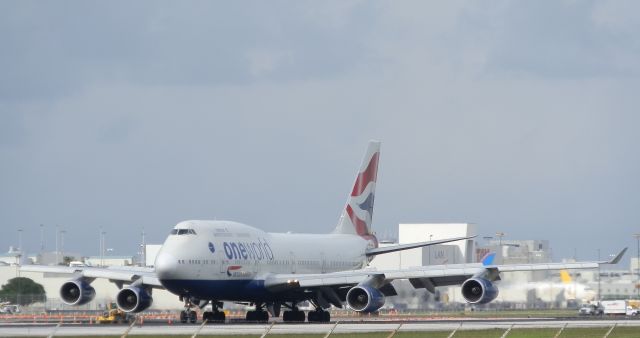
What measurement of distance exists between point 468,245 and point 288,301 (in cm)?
8427

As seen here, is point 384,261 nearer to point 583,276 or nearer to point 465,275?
point 583,276

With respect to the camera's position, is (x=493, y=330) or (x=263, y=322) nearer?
(x=493, y=330)

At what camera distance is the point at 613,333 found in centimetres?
6181

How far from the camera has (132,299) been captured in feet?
251

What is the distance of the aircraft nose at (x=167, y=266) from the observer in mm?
72062

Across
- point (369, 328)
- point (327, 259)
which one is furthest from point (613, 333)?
point (327, 259)

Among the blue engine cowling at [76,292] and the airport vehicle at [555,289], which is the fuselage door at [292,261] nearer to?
the blue engine cowling at [76,292]

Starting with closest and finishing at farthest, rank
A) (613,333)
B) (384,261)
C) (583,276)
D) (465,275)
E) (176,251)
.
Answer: (613,333) < (176,251) < (465,275) < (583,276) < (384,261)

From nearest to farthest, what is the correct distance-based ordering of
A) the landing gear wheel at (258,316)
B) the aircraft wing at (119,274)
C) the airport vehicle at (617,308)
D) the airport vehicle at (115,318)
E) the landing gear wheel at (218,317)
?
1. the landing gear wheel at (218,317)
2. the aircraft wing at (119,274)
3. the landing gear wheel at (258,316)
4. the airport vehicle at (115,318)
5. the airport vehicle at (617,308)

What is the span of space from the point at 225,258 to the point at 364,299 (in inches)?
320

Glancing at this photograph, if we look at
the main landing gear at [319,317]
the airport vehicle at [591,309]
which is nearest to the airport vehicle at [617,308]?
the airport vehicle at [591,309]

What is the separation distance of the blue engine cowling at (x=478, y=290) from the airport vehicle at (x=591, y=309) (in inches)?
1561

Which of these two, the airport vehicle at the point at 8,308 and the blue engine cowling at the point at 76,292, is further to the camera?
the airport vehicle at the point at 8,308

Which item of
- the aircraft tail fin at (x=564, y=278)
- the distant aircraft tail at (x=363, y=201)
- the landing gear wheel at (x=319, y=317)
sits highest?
the distant aircraft tail at (x=363, y=201)
